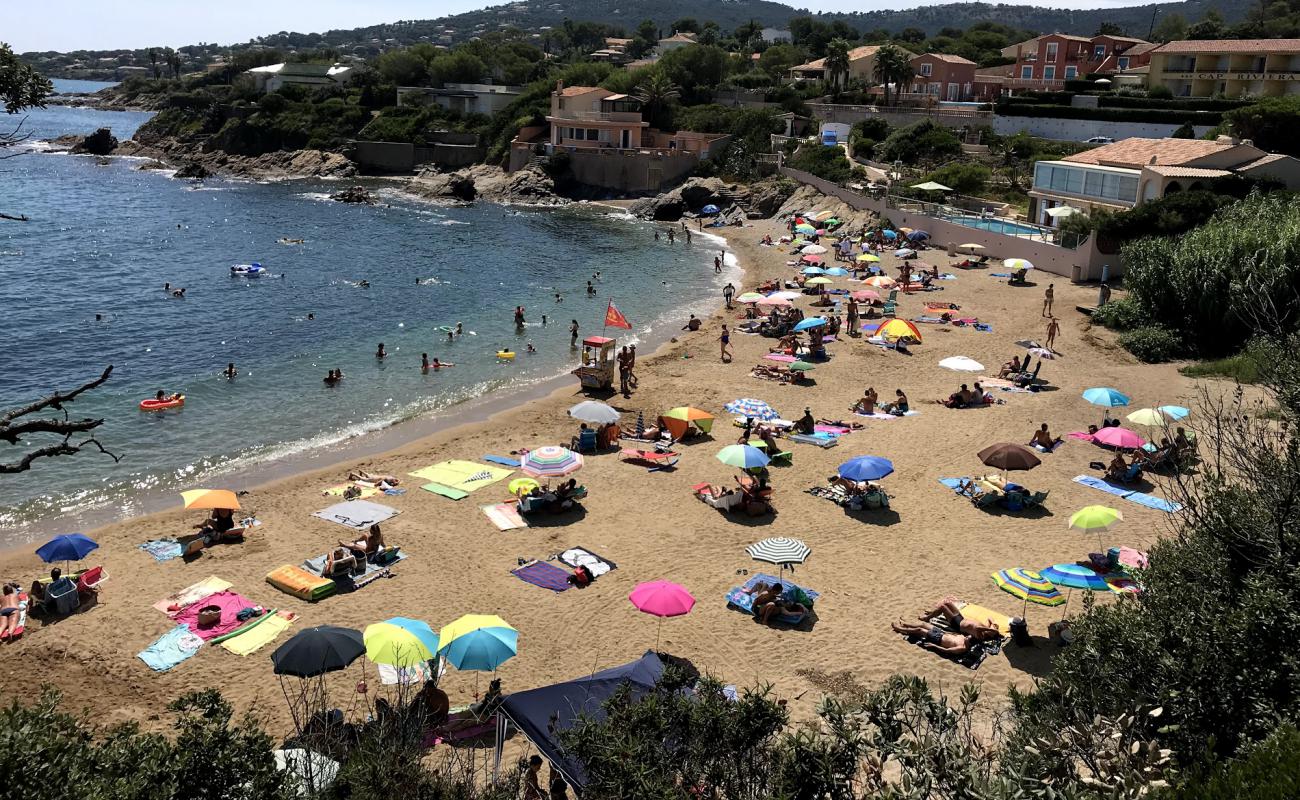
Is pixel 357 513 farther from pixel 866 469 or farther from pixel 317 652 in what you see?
pixel 866 469

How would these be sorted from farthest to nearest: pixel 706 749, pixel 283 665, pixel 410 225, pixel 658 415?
1. pixel 410 225
2. pixel 658 415
3. pixel 283 665
4. pixel 706 749

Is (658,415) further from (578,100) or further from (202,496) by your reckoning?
(578,100)

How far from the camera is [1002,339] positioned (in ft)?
97.7

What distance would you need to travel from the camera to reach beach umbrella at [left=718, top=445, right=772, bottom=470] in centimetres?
1755

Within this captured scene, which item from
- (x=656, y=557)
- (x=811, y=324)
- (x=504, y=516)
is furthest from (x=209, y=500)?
(x=811, y=324)

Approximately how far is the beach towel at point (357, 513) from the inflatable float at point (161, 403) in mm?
9929

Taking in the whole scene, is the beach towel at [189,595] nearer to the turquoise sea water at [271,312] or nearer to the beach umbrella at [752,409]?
the turquoise sea water at [271,312]

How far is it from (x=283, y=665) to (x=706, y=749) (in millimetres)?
6440

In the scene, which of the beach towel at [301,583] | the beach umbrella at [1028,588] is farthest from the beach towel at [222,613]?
the beach umbrella at [1028,588]

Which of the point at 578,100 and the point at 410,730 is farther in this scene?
the point at 578,100

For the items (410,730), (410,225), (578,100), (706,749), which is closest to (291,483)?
(410,730)

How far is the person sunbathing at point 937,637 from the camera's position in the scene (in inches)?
501

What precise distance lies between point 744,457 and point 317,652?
8.80 m

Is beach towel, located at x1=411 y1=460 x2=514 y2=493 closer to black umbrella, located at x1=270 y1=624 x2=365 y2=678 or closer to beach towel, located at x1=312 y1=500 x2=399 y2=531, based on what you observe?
beach towel, located at x1=312 y1=500 x2=399 y2=531
